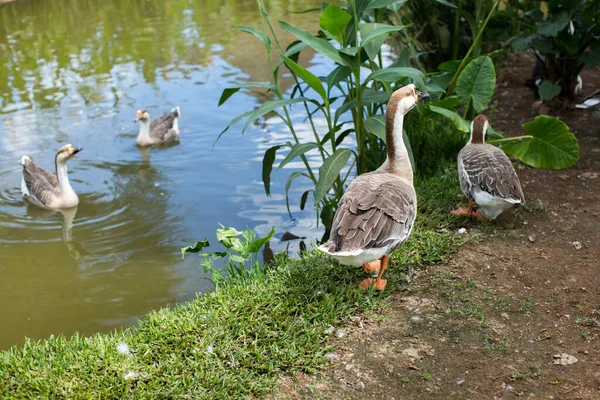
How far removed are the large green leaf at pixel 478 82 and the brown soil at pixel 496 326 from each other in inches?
41.4

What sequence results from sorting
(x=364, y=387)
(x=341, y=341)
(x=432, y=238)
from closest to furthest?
(x=364, y=387) → (x=341, y=341) → (x=432, y=238)

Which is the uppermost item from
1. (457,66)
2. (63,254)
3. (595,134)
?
(457,66)

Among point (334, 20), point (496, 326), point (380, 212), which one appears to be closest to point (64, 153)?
point (334, 20)

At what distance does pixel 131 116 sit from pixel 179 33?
484 centimetres

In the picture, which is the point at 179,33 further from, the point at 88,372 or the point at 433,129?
the point at 88,372

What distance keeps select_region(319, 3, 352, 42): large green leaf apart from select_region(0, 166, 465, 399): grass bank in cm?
186

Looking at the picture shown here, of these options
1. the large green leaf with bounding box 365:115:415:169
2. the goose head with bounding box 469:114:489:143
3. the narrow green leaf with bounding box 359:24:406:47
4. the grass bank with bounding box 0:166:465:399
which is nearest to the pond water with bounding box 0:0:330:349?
the grass bank with bounding box 0:166:465:399

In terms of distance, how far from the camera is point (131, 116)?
979 centimetres

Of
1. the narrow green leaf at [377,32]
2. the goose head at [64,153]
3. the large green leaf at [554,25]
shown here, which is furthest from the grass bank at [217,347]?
the goose head at [64,153]

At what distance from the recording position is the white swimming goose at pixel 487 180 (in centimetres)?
473

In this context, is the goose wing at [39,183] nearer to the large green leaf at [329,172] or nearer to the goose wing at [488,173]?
the large green leaf at [329,172]

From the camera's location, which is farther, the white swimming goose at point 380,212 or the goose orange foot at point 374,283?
the goose orange foot at point 374,283


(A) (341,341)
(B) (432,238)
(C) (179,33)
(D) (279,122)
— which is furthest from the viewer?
(C) (179,33)

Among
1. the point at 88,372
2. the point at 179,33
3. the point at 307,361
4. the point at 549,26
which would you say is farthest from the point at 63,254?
the point at 179,33
